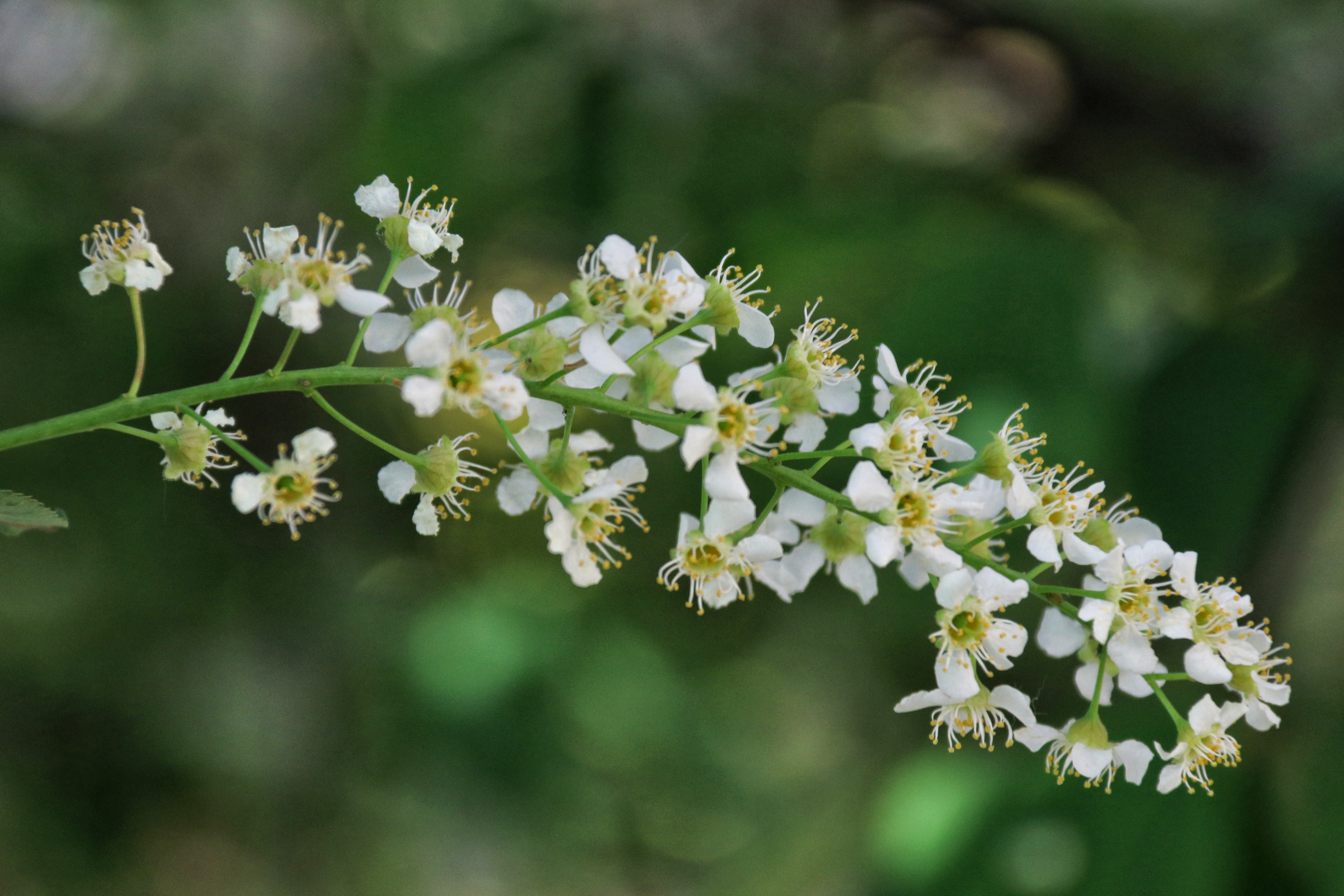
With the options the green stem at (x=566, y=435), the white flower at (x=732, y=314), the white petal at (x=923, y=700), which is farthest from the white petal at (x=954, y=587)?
the green stem at (x=566, y=435)

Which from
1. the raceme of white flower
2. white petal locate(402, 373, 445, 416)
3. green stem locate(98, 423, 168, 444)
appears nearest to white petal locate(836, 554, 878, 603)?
the raceme of white flower

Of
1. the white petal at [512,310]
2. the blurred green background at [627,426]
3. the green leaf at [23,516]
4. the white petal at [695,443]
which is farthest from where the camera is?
the blurred green background at [627,426]

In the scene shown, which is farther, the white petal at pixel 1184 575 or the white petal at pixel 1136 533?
the white petal at pixel 1136 533

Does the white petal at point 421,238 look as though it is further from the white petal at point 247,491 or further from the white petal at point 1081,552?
the white petal at point 1081,552

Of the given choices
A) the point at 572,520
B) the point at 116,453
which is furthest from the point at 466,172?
the point at 572,520

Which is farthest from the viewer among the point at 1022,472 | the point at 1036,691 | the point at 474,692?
the point at 474,692

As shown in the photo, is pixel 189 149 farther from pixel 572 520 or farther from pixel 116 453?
pixel 572 520

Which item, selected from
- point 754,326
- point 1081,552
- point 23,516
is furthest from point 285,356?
point 1081,552
